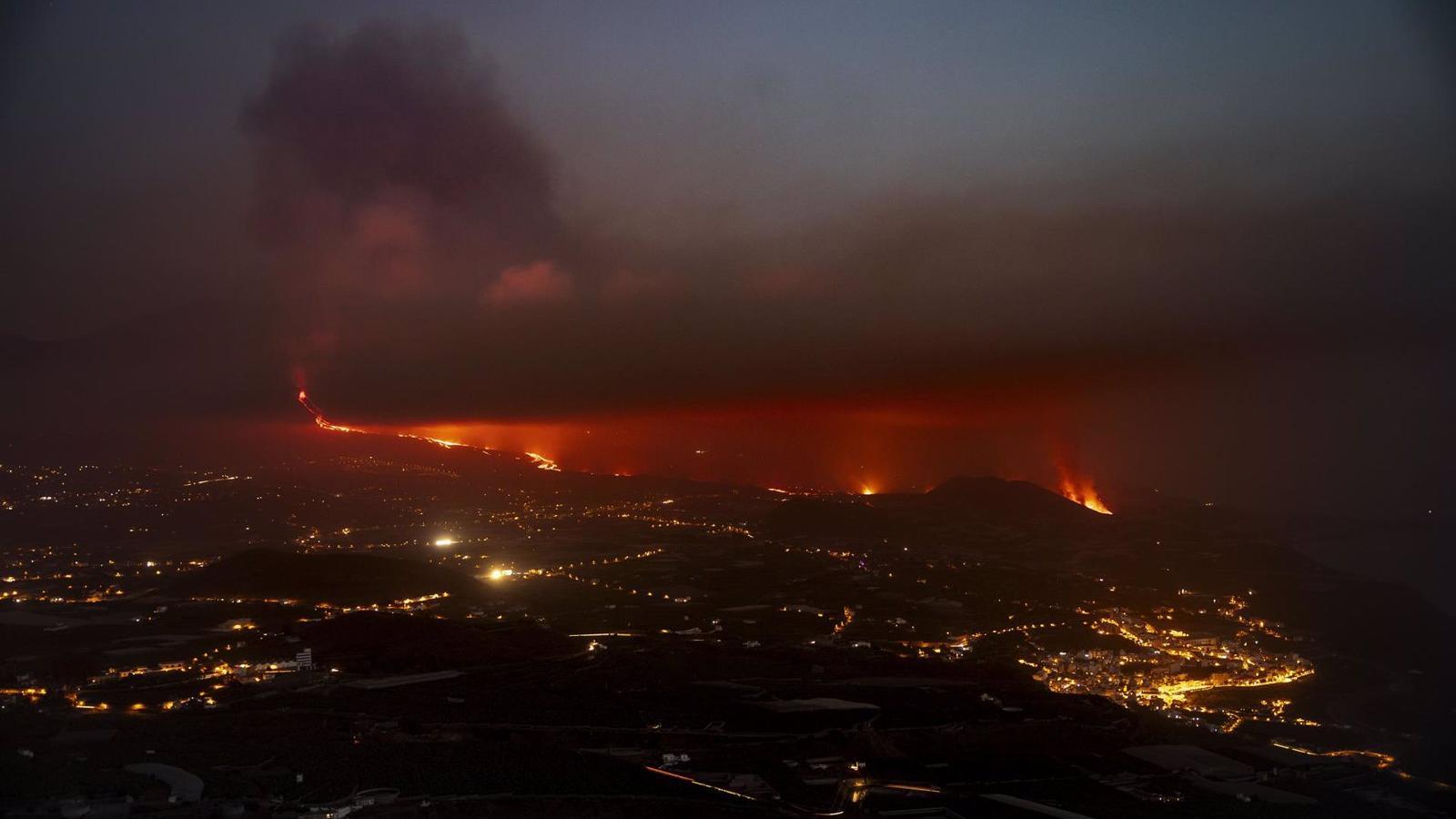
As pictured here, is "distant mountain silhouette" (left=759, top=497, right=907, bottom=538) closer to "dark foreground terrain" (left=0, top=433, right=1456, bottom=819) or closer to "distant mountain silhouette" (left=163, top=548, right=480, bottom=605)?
"dark foreground terrain" (left=0, top=433, right=1456, bottom=819)

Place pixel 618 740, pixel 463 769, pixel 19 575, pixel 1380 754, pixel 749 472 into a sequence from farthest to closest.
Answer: pixel 749 472 < pixel 19 575 < pixel 1380 754 < pixel 618 740 < pixel 463 769

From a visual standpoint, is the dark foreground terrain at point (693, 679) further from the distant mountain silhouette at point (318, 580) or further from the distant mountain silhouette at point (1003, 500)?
the distant mountain silhouette at point (1003, 500)

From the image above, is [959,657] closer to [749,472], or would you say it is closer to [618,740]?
[618,740]

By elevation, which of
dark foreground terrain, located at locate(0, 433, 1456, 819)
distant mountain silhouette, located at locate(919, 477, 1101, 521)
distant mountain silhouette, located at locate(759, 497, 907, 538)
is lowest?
dark foreground terrain, located at locate(0, 433, 1456, 819)

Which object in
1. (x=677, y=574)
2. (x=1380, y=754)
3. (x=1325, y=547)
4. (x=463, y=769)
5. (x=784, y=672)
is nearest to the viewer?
(x=463, y=769)

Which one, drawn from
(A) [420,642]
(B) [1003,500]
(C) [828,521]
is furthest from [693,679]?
(B) [1003,500]

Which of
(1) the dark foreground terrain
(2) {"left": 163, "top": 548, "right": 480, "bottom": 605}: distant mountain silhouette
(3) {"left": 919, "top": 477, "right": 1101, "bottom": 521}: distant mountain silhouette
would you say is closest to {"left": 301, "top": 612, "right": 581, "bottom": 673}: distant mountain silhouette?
(1) the dark foreground terrain

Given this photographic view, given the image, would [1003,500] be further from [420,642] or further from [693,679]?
[420,642]

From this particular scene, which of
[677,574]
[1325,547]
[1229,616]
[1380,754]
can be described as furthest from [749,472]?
[1380,754]

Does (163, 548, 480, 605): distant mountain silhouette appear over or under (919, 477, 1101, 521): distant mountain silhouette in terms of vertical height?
under
